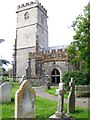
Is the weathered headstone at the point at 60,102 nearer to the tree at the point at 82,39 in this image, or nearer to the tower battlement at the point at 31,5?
the tree at the point at 82,39

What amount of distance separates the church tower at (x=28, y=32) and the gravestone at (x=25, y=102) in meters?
37.9

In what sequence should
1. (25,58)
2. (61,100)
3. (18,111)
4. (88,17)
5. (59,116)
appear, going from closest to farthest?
(18,111) < (59,116) < (61,100) < (88,17) < (25,58)

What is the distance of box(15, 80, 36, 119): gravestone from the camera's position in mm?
5387

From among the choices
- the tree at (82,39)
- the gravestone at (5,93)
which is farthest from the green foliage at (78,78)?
the gravestone at (5,93)

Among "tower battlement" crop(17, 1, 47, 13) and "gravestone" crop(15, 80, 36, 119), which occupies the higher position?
"tower battlement" crop(17, 1, 47, 13)

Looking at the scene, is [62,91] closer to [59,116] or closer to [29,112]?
[59,116]

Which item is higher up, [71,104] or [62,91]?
[62,91]

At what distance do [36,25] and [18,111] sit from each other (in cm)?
4130

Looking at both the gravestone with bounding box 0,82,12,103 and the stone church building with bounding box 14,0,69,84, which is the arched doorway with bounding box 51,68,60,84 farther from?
the gravestone with bounding box 0,82,12,103

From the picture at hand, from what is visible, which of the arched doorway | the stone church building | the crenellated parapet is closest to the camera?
the crenellated parapet

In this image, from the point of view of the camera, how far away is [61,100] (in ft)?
26.5

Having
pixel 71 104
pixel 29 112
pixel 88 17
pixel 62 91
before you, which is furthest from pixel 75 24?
pixel 29 112

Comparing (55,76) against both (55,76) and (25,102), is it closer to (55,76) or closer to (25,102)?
(55,76)

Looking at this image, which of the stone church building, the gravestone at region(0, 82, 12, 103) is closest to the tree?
the gravestone at region(0, 82, 12, 103)
